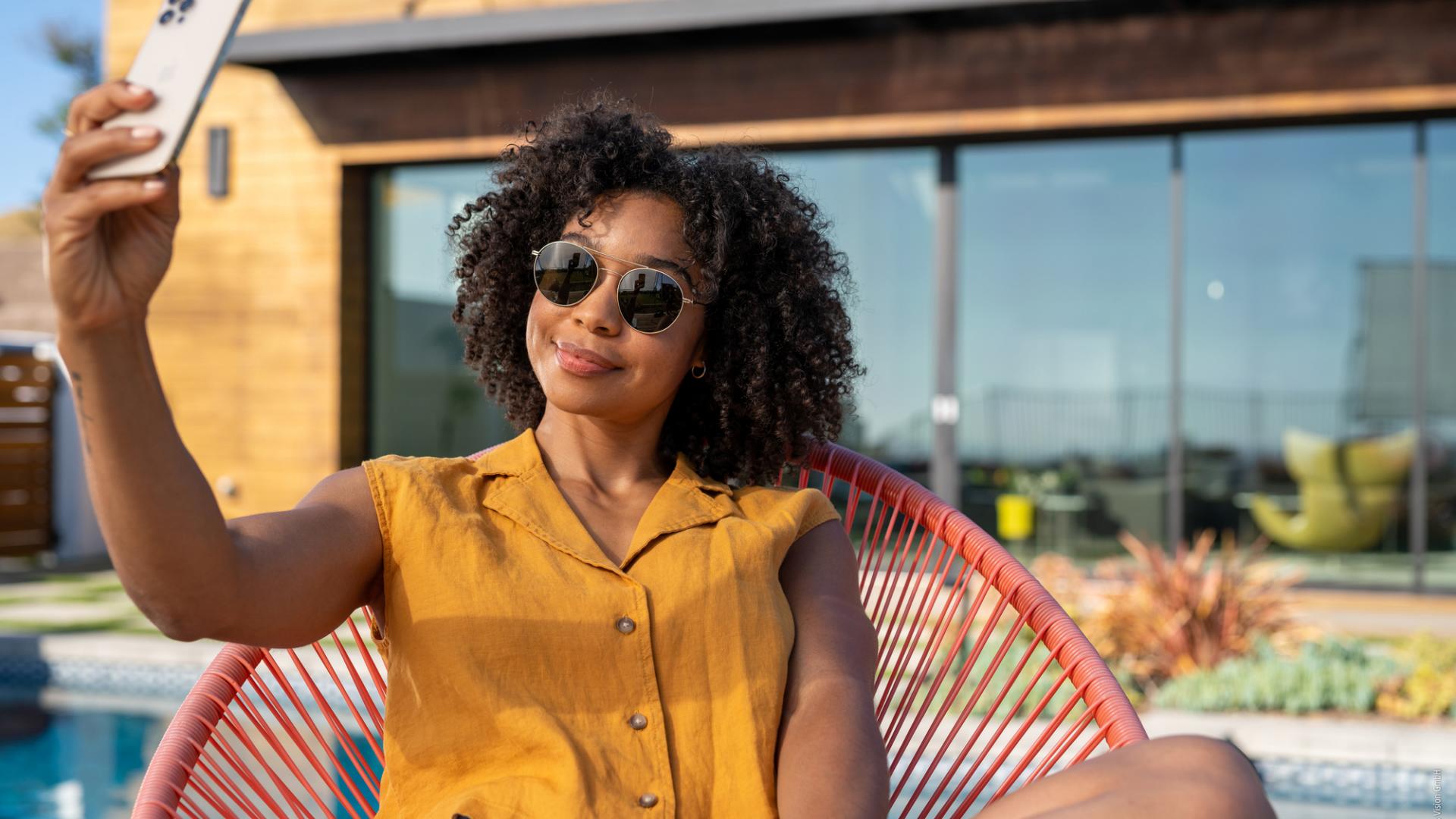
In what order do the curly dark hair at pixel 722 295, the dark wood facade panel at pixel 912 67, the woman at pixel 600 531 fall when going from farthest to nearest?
1. the dark wood facade panel at pixel 912 67
2. the curly dark hair at pixel 722 295
3. the woman at pixel 600 531

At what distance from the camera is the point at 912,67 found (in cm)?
689

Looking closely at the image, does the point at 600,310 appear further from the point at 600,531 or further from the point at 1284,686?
the point at 1284,686

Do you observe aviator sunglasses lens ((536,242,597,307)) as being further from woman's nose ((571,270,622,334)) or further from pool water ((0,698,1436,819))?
pool water ((0,698,1436,819))

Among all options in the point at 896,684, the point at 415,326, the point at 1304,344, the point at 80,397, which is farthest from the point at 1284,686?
the point at 415,326

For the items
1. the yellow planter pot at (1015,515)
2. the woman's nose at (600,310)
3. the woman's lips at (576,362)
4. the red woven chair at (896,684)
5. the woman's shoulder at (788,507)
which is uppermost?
the woman's nose at (600,310)

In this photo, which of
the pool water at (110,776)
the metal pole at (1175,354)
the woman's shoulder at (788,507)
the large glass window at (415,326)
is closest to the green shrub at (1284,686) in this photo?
the pool water at (110,776)

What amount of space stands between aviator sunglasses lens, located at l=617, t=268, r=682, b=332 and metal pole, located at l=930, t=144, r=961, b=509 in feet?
18.7

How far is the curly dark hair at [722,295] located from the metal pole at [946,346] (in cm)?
536

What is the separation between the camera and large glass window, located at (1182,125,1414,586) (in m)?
6.81

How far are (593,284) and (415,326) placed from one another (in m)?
6.81

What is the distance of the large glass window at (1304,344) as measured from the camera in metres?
6.81

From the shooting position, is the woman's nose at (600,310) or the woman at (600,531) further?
the woman's nose at (600,310)

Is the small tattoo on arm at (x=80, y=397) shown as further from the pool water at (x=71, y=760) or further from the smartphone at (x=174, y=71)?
the pool water at (x=71, y=760)

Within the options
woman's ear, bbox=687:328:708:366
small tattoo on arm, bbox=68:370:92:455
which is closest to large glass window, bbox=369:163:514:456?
woman's ear, bbox=687:328:708:366
